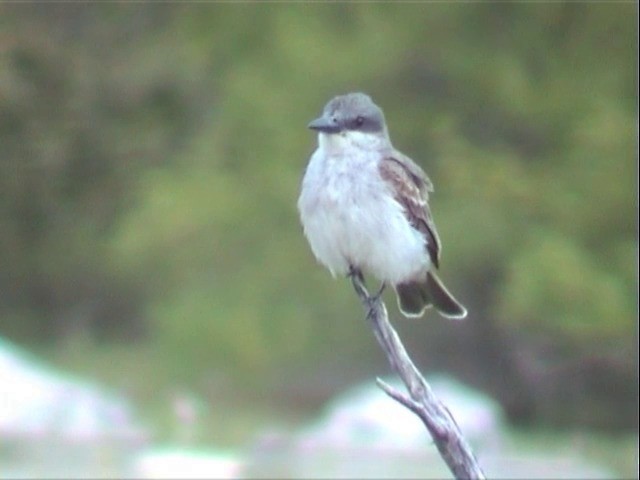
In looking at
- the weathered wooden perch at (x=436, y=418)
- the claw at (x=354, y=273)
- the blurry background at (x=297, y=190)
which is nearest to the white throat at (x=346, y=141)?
the claw at (x=354, y=273)

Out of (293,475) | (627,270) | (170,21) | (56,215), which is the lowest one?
(293,475)

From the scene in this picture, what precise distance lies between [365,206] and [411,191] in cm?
10

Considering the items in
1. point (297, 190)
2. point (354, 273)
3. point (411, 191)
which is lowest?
point (354, 273)

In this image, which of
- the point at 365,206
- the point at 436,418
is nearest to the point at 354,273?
the point at 365,206

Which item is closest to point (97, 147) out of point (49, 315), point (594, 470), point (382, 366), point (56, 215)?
point (56, 215)

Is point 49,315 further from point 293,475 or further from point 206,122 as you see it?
point 293,475

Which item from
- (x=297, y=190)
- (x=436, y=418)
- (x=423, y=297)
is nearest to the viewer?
(x=436, y=418)

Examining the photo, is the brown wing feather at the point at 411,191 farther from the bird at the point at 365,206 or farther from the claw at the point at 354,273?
the claw at the point at 354,273

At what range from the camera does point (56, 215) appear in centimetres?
525

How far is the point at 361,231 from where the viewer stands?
2283 mm

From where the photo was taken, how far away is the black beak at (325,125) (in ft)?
7.54

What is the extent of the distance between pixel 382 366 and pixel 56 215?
4.16 ft

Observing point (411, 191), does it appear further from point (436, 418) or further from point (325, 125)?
point (436, 418)

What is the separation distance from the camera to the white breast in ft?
7.50
